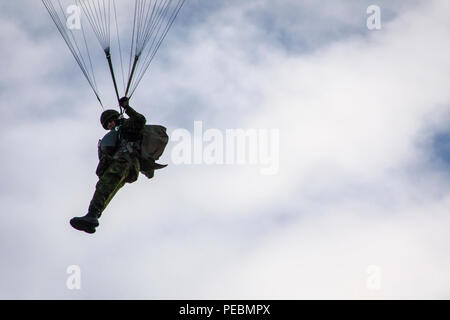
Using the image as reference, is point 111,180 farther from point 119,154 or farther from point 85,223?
point 85,223

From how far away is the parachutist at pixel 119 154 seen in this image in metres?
16.2

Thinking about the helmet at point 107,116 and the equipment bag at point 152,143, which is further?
the helmet at point 107,116

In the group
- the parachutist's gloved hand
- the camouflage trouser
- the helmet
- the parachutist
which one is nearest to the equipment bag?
the parachutist

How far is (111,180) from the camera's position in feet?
53.4

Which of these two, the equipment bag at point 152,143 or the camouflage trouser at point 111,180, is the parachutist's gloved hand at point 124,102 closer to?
the equipment bag at point 152,143

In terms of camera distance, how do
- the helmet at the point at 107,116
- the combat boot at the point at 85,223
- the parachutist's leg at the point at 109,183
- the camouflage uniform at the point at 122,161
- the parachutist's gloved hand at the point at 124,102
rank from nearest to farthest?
the combat boot at the point at 85,223, the parachutist's leg at the point at 109,183, the parachutist's gloved hand at the point at 124,102, the camouflage uniform at the point at 122,161, the helmet at the point at 107,116

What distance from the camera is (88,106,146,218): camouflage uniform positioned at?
1622 cm

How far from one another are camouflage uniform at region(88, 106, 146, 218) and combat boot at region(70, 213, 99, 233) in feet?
2.27

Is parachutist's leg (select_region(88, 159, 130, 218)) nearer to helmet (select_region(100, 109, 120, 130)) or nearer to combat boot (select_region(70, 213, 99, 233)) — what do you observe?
combat boot (select_region(70, 213, 99, 233))

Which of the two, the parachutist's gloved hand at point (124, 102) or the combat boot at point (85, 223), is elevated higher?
the parachutist's gloved hand at point (124, 102)

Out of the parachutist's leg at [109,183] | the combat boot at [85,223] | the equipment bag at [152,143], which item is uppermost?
the equipment bag at [152,143]

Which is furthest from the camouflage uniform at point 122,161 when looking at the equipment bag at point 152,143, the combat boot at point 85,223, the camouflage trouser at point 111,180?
the combat boot at point 85,223

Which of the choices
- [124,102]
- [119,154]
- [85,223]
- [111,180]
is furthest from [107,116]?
[85,223]
